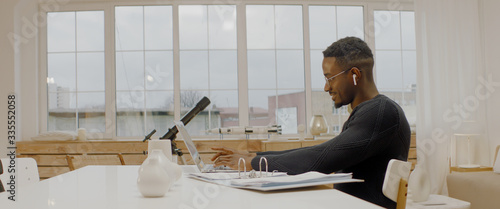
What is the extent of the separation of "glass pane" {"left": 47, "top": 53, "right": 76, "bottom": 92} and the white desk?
3.94 metres

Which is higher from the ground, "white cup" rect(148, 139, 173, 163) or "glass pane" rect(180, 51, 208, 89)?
"glass pane" rect(180, 51, 208, 89)

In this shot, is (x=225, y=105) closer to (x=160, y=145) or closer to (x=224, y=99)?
(x=224, y=99)

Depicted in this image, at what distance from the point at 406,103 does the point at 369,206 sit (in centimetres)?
448

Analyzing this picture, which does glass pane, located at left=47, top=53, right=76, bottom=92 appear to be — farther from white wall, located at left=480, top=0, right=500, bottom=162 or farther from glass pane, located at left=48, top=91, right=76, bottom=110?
white wall, located at left=480, top=0, right=500, bottom=162

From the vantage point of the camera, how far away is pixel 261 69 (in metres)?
4.92

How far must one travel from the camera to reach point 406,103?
505cm

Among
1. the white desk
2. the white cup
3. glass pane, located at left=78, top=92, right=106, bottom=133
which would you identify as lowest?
the white desk

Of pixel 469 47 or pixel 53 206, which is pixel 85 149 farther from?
pixel 469 47

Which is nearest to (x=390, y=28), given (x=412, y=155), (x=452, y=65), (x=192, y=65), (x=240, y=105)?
(x=452, y=65)

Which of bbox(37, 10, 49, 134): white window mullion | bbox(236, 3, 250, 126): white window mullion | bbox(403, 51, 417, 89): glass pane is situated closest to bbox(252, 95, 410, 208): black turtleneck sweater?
bbox(236, 3, 250, 126): white window mullion

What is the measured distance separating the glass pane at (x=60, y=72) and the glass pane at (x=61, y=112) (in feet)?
0.29

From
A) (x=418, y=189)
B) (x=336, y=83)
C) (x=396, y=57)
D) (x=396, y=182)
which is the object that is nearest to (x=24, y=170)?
(x=336, y=83)

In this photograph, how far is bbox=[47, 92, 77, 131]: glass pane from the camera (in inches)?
193

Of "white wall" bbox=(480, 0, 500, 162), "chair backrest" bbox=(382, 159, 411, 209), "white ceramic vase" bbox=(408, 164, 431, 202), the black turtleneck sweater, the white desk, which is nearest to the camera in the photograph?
the white desk
